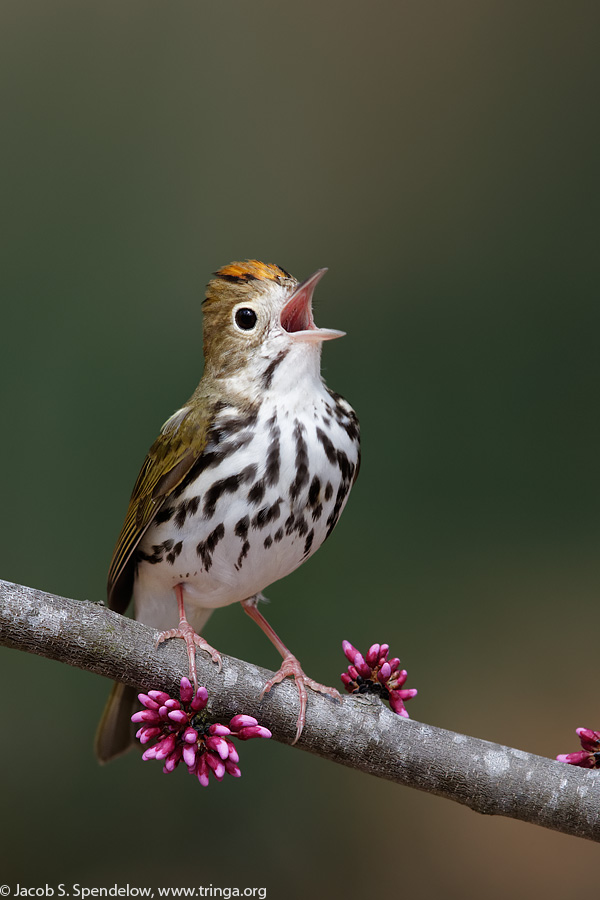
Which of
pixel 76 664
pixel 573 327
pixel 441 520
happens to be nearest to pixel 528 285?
pixel 573 327

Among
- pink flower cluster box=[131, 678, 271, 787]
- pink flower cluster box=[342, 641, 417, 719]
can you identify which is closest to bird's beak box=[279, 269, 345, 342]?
pink flower cluster box=[342, 641, 417, 719]

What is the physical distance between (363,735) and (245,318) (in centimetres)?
110

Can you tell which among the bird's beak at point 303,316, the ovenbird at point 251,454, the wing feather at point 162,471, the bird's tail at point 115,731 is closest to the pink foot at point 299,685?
the ovenbird at point 251,454

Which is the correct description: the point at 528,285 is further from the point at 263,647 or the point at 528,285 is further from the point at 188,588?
the point at 188,588

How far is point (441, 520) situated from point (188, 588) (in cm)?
246

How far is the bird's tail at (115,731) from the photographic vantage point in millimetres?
2934

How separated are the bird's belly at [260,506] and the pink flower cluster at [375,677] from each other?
33cm

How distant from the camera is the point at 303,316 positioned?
8.30ft

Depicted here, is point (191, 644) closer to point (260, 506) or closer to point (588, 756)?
point (260, 506)

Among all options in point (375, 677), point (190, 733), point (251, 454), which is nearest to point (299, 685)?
point (375, 677)

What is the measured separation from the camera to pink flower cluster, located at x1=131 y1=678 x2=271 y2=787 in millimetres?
2064

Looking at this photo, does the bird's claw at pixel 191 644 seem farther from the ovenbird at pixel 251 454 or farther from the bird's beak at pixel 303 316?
the bird's beak at pixel 303 316

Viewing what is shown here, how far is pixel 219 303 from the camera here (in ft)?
8.53

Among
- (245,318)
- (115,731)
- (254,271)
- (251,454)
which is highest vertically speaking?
(254,271)
